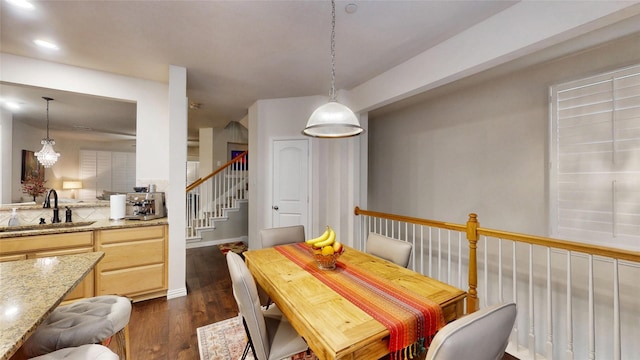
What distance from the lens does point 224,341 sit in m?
2.12

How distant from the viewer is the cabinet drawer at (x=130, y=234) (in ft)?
8.43

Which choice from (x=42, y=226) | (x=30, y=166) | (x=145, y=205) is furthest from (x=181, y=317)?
(x=30, y=166)

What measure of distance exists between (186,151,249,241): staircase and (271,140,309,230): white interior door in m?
1.83

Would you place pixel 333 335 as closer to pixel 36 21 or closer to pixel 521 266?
pixel 521 266

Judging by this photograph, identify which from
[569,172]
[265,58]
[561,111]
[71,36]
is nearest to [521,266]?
[569,172]

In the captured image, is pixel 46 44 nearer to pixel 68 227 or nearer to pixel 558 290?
pixel 68 227

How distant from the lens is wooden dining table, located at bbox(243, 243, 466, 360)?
99cm

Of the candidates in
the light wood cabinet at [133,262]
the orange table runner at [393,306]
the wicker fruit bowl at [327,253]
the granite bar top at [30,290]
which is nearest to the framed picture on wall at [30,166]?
the light wood cabinet at [133,262]

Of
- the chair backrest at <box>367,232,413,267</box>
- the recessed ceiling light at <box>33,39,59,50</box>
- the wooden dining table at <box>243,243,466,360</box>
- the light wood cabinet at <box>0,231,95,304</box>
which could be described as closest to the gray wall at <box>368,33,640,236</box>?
the chair backrest at <box>367,232,413,267</box>

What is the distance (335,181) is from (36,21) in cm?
343

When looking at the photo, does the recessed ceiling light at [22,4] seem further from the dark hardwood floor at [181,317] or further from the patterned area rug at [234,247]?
the patterned area rug at [234,247]

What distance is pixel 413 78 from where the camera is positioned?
8.87 ft

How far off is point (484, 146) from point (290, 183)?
278cm

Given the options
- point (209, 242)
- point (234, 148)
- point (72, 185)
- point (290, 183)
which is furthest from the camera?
point (234, 148)
